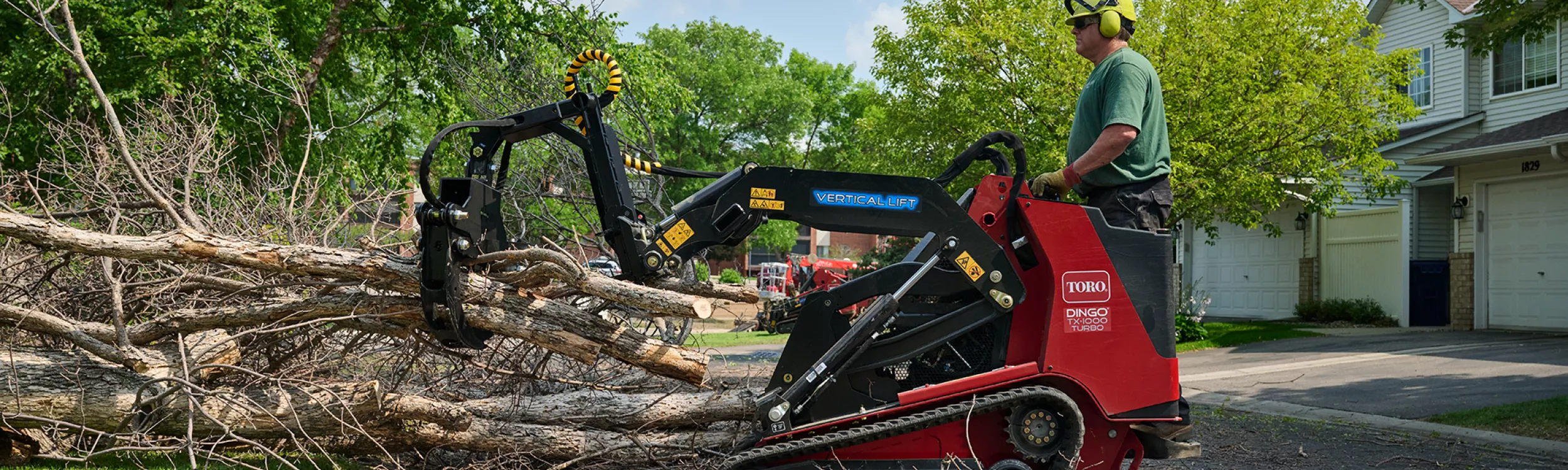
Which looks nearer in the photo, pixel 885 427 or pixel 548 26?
→ pixel 885 427

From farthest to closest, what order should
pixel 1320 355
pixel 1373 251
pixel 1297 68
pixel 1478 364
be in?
pixel 1373 251 < pixel 1297 68 < pixel 1320 355 < pixel 1478 364

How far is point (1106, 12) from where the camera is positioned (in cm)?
470

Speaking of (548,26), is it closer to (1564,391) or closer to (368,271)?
(368,271)

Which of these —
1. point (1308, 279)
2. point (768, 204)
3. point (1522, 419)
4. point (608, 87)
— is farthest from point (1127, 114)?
point (1308, 279)

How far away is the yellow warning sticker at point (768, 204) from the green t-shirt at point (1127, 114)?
1397 millimetres

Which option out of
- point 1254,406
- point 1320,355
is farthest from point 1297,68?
point 1254,406

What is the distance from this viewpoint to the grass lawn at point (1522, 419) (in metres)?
6.72

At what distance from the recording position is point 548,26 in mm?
14289

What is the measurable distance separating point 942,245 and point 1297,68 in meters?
11.4

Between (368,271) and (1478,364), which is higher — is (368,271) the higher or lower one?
the higher one

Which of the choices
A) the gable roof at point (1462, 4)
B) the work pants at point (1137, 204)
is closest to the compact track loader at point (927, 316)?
the work pants at point (1137, 204)

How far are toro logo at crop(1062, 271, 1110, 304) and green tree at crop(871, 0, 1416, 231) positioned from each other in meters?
8.88

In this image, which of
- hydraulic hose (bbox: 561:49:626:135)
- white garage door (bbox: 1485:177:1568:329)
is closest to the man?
hydraulic hose (bbox: 561:49:626:135)

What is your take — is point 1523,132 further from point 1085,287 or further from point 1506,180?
point 1085,287
